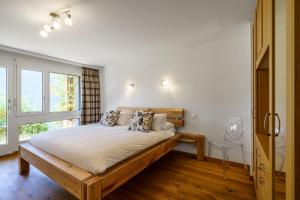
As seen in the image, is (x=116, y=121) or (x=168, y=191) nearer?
(x=168, y=191)

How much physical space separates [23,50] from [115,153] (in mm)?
3147

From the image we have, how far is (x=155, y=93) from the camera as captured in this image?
387 cm

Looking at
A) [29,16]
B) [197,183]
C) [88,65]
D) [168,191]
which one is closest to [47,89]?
[88,65]

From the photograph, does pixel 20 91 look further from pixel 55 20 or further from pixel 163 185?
pixel 163 185

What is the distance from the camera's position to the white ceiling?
1.84 m

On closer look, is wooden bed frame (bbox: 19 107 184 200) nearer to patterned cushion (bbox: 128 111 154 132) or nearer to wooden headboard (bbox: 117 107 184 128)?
patterned cushion (bbox: 128 111 154 132)

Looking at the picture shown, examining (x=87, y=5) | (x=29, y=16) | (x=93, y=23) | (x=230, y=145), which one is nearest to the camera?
(x=87, y=5)

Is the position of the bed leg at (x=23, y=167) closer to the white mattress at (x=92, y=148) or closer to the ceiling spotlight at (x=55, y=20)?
the white mattress at (x=92, y=148)

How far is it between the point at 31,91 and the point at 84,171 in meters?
3.05

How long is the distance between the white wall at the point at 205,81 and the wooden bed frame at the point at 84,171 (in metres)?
1.10

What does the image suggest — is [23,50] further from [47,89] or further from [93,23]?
[93,23]

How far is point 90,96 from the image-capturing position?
478 centimetres

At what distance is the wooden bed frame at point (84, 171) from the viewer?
5.14 feet

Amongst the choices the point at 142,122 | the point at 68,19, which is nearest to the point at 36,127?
the point at 142,122
